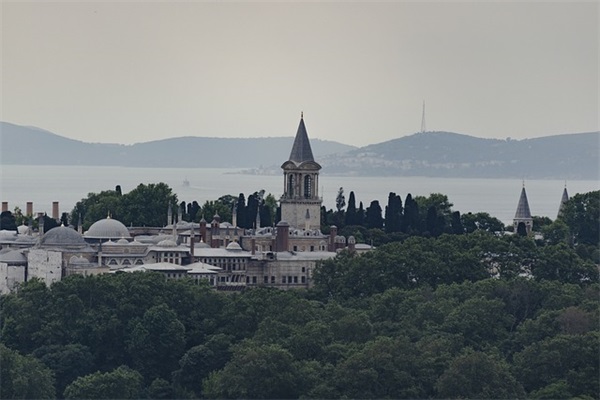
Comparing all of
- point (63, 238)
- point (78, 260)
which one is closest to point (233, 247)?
point (63, 238)

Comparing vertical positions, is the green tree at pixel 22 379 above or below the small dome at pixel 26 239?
below

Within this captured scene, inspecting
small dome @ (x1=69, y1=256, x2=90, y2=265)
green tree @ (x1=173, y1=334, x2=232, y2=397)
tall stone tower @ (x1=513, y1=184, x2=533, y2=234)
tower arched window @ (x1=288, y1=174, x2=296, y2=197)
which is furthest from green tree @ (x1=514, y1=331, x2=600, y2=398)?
tall stone tower @ (x1=513, y1=184, x2=533, y2=234)

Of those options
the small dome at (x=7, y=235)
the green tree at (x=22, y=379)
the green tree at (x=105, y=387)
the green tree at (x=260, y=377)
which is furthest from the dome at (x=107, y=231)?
the green tree at (x=260, y=377)

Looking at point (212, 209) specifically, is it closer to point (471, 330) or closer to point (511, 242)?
point (511, 242)

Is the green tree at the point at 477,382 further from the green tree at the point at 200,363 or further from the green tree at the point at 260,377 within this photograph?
the green tree at the point at 200,363

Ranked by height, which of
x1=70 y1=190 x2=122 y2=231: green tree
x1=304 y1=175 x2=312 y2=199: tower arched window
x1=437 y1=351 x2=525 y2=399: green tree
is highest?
x1=304 y1=175 x2=312 y2=199: tower arched window

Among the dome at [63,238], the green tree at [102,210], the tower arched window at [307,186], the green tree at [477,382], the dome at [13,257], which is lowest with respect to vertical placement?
the green tree at [477,382]

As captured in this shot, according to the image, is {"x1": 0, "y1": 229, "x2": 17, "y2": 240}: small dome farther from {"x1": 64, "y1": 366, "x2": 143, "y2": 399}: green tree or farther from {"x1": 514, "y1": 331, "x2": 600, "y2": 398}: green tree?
{"x1": 514, "y1": 331, "x2": 600, "y2": 398}: green tree
